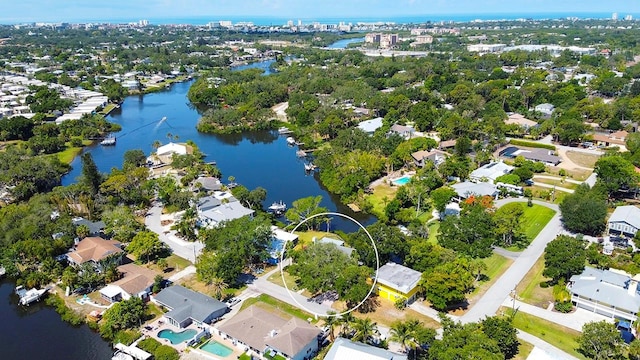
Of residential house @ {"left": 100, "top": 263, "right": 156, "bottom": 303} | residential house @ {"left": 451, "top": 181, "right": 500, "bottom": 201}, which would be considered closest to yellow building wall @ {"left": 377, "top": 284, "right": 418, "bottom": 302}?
residential house @ {"left": 100, "top": 263, "right": 156, "bottom": 303}

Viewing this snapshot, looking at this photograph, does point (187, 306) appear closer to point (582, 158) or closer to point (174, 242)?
point (174, 242)

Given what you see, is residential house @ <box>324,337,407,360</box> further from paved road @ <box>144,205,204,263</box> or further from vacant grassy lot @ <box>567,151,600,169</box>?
vacant grassy lot @ <box>567,151,600,169</box>

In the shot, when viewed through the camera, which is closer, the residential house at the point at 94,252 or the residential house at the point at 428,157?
the residential house at the point at 94,252

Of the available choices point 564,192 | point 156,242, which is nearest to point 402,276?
point 156,242

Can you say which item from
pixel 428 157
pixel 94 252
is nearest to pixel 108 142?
pixel 94 252

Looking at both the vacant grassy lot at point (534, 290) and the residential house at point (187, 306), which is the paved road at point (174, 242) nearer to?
the residential house at point (187, 306)

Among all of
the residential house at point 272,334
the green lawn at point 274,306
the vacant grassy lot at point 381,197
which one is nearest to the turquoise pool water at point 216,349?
the residential house at point 272,334
